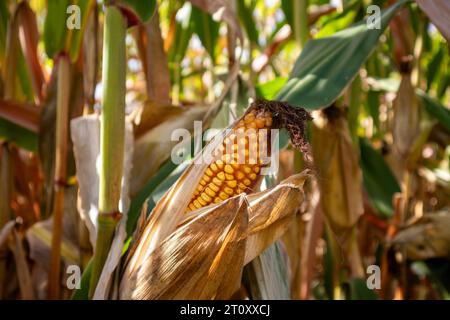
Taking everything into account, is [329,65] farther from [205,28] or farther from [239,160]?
[205,28]

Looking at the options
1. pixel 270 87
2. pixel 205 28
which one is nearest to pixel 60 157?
pixel 270 87

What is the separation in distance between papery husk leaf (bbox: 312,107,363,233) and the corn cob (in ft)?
1.94

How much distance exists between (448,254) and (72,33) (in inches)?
46.8

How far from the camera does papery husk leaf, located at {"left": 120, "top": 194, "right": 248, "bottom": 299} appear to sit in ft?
2.62

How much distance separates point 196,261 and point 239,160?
5.9 inches

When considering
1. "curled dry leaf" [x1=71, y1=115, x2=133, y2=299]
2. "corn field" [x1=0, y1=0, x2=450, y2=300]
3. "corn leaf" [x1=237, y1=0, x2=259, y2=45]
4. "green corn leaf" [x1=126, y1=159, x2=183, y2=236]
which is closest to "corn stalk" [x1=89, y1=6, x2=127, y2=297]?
"corn field" [x1=0, y1=0, x2=450, y2=300]

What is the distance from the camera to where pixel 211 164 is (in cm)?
83

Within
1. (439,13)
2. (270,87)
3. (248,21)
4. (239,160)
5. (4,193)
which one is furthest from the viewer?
(248,21)

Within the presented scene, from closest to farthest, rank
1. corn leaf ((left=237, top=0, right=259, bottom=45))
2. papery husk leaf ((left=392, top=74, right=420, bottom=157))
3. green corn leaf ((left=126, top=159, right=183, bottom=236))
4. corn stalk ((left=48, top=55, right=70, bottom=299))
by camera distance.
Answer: green corn leaf ((left=126, top=159, right=183, bottom=236))
corn stalk ((left=48, top=55, right=70, bottom=299))
papery husk leaf ((left=392, top=74, right=420, bottom=157))
corn leaf ((left=237, top=0, right=259, bottom=45))

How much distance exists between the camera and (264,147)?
0.81m

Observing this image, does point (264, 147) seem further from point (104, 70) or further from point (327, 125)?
point (327, 125)

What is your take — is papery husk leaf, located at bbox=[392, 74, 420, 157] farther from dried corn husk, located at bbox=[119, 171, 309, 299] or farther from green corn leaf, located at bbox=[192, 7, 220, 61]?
dried corn husk, located at bbox=[119, 171, 309, 299]

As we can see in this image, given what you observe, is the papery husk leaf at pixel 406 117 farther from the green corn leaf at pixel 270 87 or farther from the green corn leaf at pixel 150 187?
the green corn leaf at pixel 150 187
